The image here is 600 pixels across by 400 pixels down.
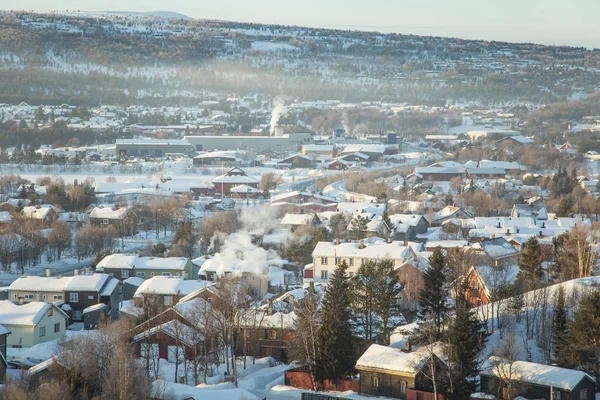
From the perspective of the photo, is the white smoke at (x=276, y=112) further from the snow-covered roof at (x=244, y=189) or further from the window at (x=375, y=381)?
the window at (x=375, y=381)

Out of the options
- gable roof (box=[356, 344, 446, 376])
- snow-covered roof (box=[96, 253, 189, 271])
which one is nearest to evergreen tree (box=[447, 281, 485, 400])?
gable roof (box=[356, 344, 446, 376])

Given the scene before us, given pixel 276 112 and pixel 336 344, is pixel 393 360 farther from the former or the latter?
pixel 276 112

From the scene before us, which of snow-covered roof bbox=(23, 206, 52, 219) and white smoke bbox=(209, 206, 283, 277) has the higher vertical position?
white smoke bbox=(209, 206, 283, 277)

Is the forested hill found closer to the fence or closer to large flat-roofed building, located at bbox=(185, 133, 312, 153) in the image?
large flat-roofed building, located at bbox=(185, 133, 312, 153)

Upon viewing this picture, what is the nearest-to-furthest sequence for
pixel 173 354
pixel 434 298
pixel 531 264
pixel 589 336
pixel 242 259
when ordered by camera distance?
pixel 589 336
pixel 434 298
pixel 173 354
pixel 531 264
pixel 242 259

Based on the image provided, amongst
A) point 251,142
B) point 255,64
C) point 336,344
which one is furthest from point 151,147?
point 255,64

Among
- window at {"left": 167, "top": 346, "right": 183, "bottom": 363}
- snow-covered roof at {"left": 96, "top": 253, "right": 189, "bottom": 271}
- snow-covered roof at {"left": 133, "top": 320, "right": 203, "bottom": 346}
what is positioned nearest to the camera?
snow-covered roof at {"left": 133, "top": 320, "right": 203, "bottom": 346}

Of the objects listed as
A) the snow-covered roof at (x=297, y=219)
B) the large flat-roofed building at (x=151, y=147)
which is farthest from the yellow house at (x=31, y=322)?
the large flat-roofed building at (x=151, y=147)
